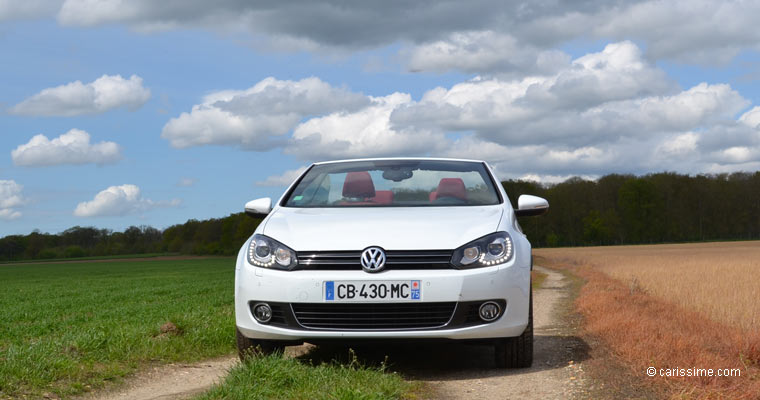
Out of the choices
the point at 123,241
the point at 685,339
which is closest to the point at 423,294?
the point at 685,339

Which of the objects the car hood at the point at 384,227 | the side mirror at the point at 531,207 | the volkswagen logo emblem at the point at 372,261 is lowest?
the volkswagen logo emblem at the point at 372,261

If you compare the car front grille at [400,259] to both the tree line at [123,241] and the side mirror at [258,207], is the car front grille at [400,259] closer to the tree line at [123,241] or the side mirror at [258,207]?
the side mirror at [258,207]

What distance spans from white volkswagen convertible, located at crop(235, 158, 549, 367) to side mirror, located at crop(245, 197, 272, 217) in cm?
55

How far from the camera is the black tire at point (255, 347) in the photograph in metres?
5.71

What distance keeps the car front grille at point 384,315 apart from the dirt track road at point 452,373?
0.43 m

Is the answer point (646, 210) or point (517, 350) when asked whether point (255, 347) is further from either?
point (646, 210)

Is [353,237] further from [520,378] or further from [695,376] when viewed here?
[695,376]

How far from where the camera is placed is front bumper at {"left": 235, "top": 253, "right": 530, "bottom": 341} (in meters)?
5.09

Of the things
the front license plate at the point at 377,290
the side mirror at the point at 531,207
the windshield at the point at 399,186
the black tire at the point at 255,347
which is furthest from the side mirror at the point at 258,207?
the side mirror at the point at 531,207

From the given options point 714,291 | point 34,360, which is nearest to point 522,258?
point 34,360

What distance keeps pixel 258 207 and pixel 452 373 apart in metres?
1.96

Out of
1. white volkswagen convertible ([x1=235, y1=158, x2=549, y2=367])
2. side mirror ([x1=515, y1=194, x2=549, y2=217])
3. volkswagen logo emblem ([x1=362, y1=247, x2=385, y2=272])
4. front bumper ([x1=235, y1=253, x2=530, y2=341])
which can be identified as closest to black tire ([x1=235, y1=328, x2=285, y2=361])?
white volkswagen convertible ([x1=235, y1=158, x2=549, y2=367])

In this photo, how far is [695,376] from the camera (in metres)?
4.78

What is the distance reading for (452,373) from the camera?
18.9 ft
